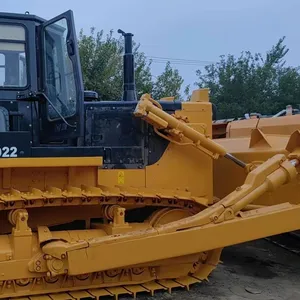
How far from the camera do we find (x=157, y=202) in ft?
17.0

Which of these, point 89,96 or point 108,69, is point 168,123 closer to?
point 89,96

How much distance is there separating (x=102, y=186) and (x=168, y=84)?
20851 mm

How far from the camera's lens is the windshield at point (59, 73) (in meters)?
5.07

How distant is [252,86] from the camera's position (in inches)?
1236

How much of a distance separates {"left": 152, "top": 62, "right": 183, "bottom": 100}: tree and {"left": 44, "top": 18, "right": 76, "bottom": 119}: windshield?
64.1ft

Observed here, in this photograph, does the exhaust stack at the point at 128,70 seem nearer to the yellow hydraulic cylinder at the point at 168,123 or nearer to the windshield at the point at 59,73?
the yellow hydraulic cylinder at the point at 168,123

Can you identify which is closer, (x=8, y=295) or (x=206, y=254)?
(x=8, y=295)

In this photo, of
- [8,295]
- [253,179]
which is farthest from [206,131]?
[8,295]

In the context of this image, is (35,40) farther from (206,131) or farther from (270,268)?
(270,268)

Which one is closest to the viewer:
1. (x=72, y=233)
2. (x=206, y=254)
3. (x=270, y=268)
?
(x=72, y=233)

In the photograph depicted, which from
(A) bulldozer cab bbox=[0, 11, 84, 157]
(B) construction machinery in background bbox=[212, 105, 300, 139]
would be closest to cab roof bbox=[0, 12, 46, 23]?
(A) bulldozer cab bbox=[0, 11, 84, 157]

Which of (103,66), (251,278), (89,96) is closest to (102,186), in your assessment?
(89,96)

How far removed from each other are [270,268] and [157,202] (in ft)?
6.06

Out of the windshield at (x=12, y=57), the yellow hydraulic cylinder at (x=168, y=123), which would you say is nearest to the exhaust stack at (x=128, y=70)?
the yellow hydraulic cylinder at (x=168, y=123)
